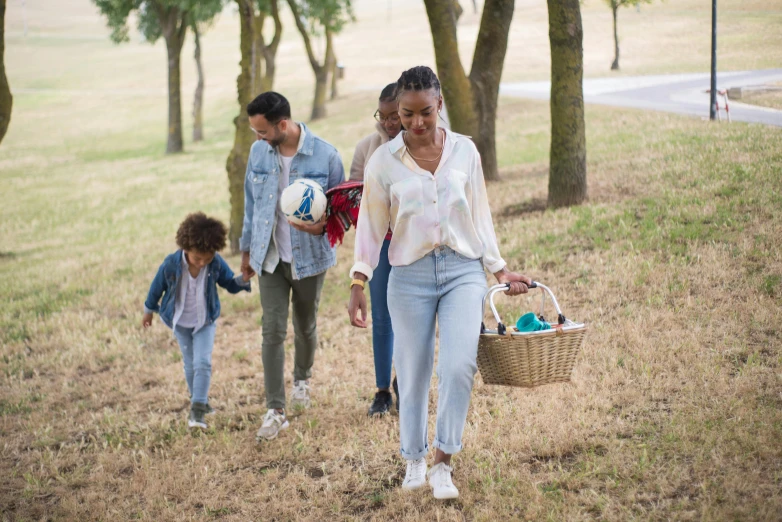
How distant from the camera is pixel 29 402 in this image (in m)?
7.63

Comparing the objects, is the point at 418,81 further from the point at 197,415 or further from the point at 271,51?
the point at 271,51

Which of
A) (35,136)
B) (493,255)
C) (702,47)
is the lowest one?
(35,136)

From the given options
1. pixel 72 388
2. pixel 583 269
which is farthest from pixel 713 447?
pixel 72 388

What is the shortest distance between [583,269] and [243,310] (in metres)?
4.38

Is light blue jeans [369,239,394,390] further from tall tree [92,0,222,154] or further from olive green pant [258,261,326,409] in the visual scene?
tall tree [92,0,222,154]

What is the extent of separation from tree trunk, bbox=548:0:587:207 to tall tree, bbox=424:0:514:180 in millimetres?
1951

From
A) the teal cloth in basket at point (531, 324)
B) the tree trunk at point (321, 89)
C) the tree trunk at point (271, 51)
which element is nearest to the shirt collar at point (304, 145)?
the teal cloth in basket at point (531, 324)

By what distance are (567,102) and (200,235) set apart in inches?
233

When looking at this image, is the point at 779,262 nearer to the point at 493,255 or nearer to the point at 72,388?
the point at 493,255

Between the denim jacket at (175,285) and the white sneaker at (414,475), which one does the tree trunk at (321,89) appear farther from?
the white sneaker at (414,475)

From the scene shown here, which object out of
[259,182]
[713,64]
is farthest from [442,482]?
[713,64]

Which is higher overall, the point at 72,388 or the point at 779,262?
the point at 779,262

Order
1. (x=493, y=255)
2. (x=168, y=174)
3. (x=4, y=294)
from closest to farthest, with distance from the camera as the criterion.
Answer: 1. (x=493, y=255)
2. (x=4, y=294)
3. (x=168, y=174)

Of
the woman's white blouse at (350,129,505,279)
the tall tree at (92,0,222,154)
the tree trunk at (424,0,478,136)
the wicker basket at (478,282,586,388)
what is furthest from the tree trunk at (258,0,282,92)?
the wicker basket at (478,282,586,388)
